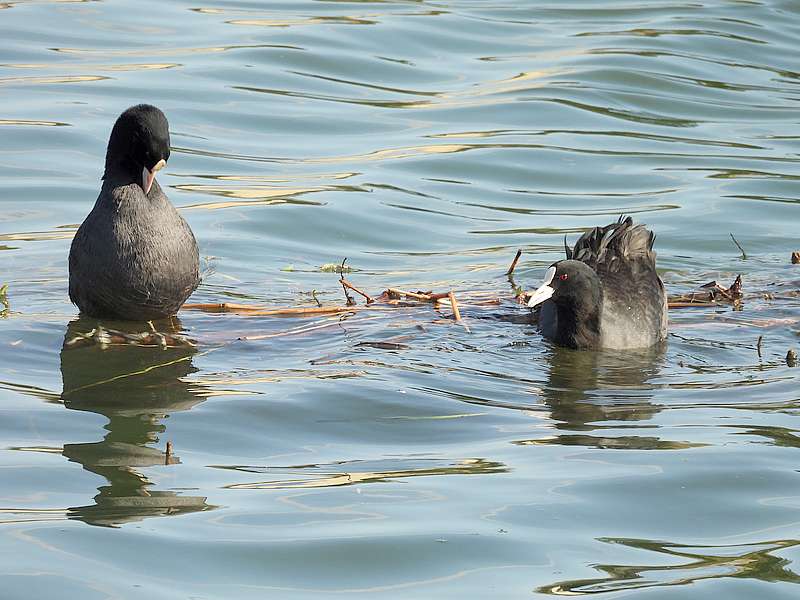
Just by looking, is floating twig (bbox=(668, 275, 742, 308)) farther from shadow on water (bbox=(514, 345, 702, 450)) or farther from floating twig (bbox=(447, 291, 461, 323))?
floating twig (bbox=(447, 291, 461, 323))

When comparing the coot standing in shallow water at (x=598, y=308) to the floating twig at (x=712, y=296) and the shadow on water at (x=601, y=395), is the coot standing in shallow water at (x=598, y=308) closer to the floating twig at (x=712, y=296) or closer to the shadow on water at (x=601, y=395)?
the shadow on water at (x=601, y=395)

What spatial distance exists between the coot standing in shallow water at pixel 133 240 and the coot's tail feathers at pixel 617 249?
2195mm

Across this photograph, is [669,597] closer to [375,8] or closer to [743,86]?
[743,86]

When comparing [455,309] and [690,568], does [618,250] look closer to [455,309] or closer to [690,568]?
[455,309]

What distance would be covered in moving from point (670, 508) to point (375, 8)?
480 inches

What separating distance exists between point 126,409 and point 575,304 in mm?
2466

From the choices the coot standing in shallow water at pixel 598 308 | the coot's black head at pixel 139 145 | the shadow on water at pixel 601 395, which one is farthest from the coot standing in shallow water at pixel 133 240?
the shadow on water at pixel 601 395

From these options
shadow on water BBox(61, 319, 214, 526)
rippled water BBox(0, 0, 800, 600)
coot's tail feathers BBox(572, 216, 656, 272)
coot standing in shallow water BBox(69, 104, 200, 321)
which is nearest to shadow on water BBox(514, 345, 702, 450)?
rippled water BBox(0, 0, 800, 600)

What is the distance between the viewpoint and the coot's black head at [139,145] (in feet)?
24.1

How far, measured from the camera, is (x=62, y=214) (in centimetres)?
1002

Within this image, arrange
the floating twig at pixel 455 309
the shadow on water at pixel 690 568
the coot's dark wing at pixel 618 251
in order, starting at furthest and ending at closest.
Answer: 1. the coot's dark wing at pixel 618 251
2. the floating twig at pixel 455 309
3. the shadow on water at pixel 690 568

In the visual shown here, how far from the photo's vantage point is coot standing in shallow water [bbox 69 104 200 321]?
7.37 metres

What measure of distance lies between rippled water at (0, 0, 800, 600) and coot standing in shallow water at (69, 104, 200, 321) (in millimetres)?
298

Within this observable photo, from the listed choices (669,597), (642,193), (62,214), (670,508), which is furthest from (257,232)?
(669,597)
